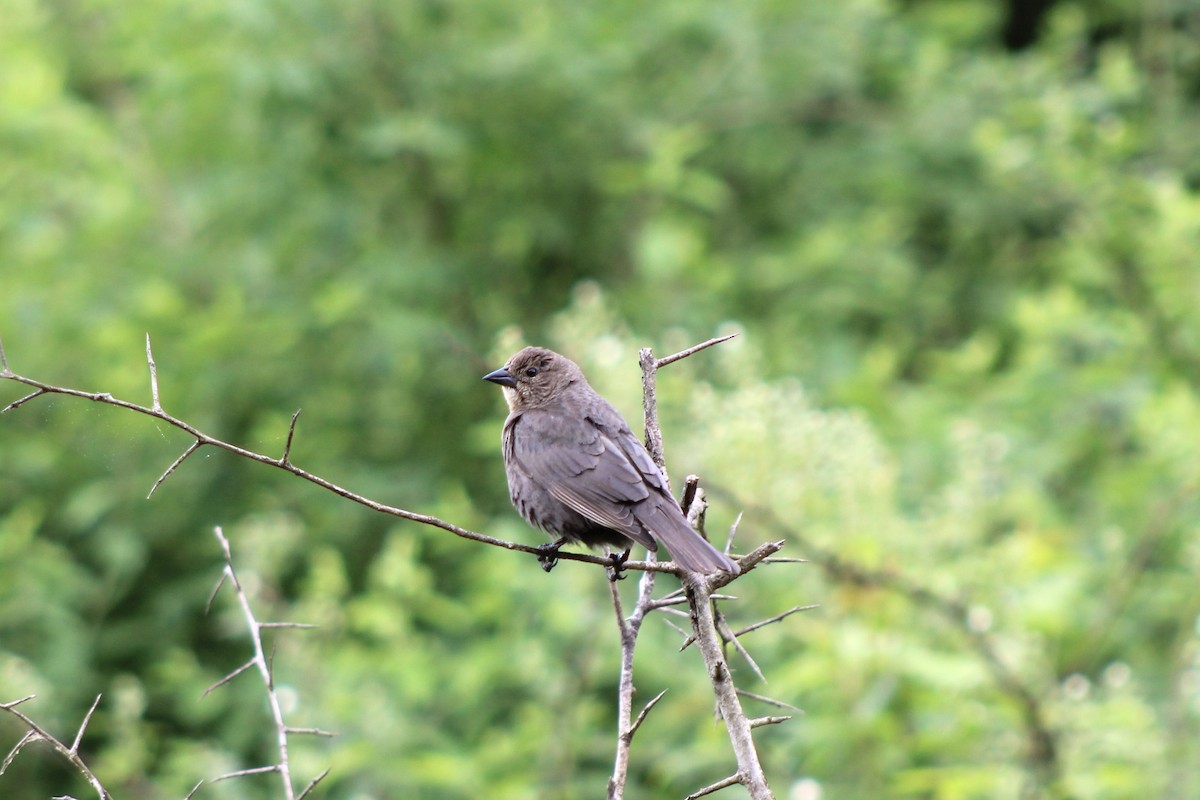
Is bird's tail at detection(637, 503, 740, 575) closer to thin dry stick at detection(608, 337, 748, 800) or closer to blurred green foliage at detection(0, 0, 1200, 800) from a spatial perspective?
thin dry stick at detection(608, 337, 748, 800)

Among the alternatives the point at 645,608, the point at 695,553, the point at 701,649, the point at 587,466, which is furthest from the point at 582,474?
the point at 701,649

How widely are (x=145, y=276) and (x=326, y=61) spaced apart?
156 cm

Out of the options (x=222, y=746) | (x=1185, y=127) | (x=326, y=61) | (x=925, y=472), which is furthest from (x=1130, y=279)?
(x=222, y=746)

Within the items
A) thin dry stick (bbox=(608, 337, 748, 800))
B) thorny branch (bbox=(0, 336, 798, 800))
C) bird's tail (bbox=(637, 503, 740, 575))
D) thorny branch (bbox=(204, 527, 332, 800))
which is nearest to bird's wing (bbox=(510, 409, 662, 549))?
bird's tail (bbox=(637, 503, 740, 575))

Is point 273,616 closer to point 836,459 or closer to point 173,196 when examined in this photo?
point 836,459

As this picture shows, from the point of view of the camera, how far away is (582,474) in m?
3.14

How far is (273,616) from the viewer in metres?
5.08

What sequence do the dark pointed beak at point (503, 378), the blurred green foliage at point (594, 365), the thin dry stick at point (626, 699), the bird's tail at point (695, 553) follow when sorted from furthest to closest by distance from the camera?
the blurred green foliage at point (594, 365) → the dark pointed beak at point (503, 378) → the bird's tail at point (695, 553) → the thin dry stick at point (626, 699)

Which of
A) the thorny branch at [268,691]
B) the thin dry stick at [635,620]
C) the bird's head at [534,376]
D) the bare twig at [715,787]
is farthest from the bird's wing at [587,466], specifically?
the bare twig at [715,787]

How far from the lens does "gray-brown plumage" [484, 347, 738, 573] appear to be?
2.91 meters

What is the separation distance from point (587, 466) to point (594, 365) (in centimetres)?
131

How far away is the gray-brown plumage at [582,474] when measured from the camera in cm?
291

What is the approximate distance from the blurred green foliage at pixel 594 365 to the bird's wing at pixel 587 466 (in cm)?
54

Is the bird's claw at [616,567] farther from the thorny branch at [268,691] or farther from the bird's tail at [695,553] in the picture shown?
the thorny branch at [268,691]
